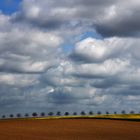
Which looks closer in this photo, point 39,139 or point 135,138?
point 39,139

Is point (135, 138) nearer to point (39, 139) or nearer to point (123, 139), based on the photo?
point (123, 139)

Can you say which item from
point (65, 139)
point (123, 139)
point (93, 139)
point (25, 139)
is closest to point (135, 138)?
point (123, 139)

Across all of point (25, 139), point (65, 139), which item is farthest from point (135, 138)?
point (25, 139)

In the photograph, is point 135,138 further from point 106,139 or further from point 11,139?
point 11,139

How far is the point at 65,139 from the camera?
5106 cm

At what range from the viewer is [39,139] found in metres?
A: 51.4

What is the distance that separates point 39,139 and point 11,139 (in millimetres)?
3715

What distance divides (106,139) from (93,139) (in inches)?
72.8

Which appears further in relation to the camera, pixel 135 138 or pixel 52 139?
pixel 135 138

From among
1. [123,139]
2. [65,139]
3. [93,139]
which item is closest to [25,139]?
[65,139]

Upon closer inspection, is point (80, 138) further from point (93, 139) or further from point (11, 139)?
point (11, 139)

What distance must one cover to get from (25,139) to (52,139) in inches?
138

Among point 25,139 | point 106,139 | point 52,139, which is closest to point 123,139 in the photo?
point 106,139

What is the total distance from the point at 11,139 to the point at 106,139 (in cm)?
1240
